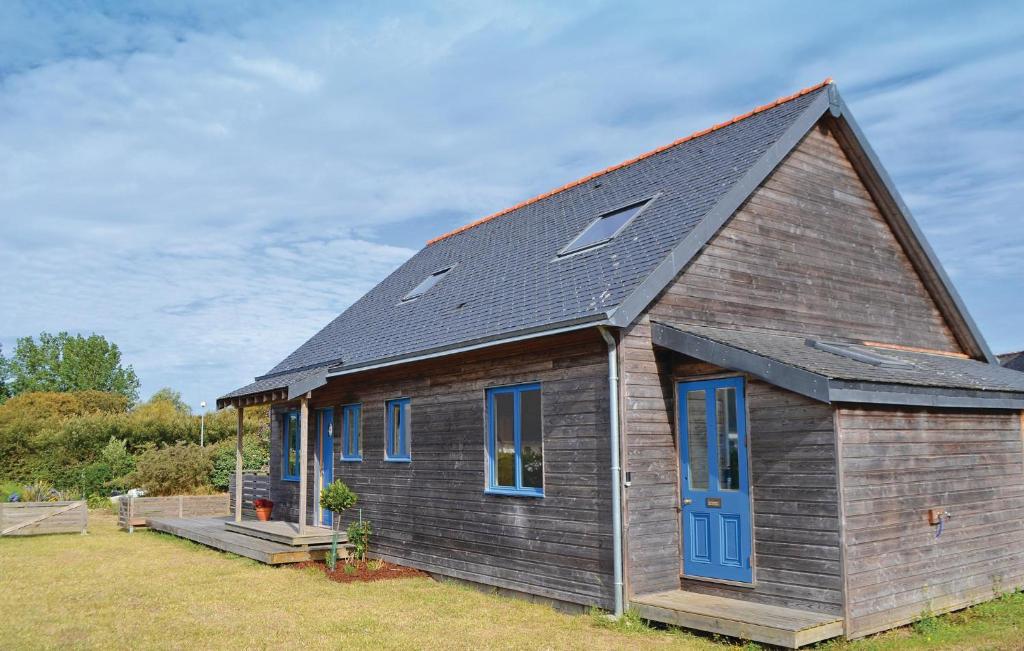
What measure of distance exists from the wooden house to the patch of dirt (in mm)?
262

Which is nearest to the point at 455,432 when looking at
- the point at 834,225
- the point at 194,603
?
the point at 194,603

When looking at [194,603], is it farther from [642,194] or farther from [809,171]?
[809,171]

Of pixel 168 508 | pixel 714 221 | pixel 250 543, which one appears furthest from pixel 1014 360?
pixel 168 508

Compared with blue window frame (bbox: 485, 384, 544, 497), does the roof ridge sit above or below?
above

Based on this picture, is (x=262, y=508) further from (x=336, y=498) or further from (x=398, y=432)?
(x=398, y=432)

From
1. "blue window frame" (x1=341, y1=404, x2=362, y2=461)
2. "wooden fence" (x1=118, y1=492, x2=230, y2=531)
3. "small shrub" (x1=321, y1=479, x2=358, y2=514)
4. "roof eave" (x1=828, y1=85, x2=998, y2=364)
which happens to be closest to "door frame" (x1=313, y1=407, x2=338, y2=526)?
"blue window frame" (x1=341, y1=404, x2=362, y2=461)

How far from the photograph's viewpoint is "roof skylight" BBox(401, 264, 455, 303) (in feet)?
55.3

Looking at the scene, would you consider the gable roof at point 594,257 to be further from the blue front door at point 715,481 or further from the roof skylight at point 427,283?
the blue front door at point 715,481

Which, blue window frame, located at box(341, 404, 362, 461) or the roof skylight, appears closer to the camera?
blue window frame, located at box(341, 404, 362, 461)

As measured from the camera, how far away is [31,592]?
476 inches

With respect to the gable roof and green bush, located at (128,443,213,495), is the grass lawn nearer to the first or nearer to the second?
the gable roof

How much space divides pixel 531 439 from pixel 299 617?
370 centimetres

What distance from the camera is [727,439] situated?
9594mm

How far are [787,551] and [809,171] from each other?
20.1 ft
